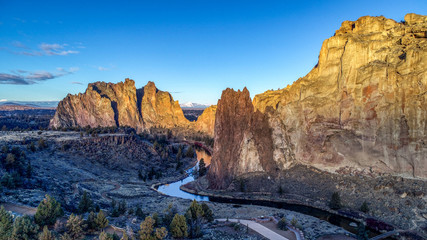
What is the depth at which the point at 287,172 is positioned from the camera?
63.7 meters

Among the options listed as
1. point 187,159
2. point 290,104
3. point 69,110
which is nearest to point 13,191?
point 290,104

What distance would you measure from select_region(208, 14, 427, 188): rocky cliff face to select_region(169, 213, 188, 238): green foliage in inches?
1332

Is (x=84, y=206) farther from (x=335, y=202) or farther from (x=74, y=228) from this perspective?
(x=335, y=202)

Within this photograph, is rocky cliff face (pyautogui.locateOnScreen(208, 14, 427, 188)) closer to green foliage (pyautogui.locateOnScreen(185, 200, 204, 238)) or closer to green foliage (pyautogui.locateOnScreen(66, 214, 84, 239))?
green foliage (pyautogui.locateOnScreen(185, 200, 204, 238))

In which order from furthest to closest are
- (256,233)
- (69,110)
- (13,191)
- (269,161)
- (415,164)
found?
1. (69,110)
2. (269,161)
3. (415,164)
4. (13,191)
5. (256,233)

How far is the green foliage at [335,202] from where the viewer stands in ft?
161

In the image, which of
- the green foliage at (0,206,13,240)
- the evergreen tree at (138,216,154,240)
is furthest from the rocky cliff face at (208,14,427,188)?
the green foliage at (0,206,13,240)

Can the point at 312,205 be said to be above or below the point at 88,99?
below

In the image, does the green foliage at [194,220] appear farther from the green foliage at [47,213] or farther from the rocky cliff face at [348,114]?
the rocky cliff face at [348,114]

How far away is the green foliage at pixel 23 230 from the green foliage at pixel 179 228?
44.2 ft

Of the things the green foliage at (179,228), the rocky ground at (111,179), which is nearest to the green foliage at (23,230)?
the rocky ground at (111,179)

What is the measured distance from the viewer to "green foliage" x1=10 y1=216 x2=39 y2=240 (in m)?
23.4

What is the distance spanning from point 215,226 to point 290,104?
41.0 m

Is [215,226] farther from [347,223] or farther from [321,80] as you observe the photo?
[321,80]
